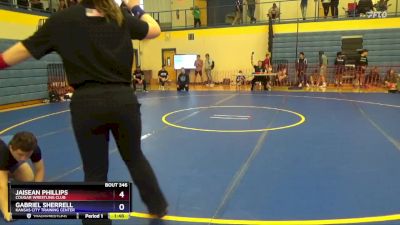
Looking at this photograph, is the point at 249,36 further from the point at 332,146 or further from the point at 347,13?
the point at 332,146

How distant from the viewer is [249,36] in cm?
2150

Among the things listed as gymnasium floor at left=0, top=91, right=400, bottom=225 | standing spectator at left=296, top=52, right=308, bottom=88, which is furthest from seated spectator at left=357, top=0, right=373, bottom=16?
gymnasium floor at left=0, top=91, right=400, bottom=225

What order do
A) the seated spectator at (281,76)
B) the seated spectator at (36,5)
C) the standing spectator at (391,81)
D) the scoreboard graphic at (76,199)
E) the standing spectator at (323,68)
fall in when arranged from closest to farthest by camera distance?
the scoreboard graphic at (76,199), the standing spectator at (391,81), the seated spectator at (36,5), the standing spectator at (323,68), the seated spectator at (281,76)

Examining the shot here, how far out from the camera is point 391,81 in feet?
53.4

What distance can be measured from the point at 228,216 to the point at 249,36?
62.0 feet

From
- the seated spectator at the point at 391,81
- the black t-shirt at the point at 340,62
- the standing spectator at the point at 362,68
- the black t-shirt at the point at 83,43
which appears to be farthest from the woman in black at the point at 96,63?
the black t-shirt at the point at 340,62

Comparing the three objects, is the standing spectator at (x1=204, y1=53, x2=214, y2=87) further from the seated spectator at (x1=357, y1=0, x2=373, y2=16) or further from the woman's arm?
the woman's arm

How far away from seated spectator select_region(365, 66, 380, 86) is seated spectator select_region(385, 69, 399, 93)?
0.45 meters

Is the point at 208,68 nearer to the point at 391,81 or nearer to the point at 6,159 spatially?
the point at 391,81

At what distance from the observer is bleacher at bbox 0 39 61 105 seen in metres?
12.2

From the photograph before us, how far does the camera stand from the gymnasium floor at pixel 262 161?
3.77 metres

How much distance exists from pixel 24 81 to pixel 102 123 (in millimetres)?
12186

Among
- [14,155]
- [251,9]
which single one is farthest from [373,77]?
[14,155]

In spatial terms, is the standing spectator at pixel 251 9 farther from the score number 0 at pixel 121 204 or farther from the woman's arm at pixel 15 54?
the score number 0 at pixel 121 204
